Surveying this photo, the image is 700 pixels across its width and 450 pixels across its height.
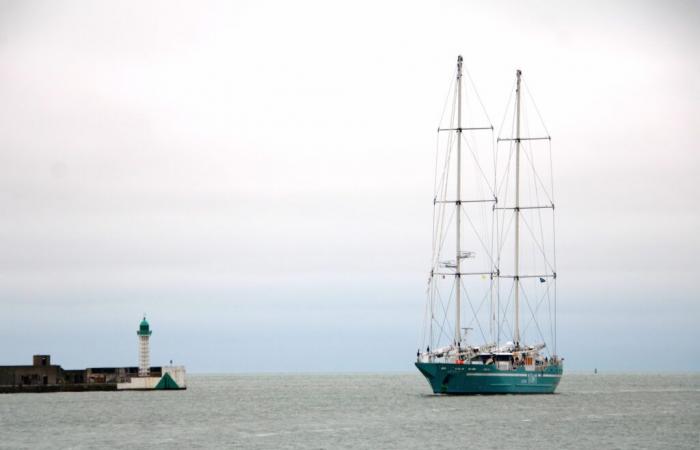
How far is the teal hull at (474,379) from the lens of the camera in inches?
5212

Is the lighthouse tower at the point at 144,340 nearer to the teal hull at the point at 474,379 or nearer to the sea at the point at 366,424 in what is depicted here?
the sea at the point at 366,424

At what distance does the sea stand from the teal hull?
1.54 m

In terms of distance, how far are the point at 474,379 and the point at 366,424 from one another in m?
23.4

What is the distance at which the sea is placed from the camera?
307 ft

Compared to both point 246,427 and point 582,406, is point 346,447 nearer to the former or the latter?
point 246,427

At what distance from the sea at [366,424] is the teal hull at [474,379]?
60.5 inches

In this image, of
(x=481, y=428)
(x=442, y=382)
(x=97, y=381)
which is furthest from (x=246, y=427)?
(x=97, y=381)

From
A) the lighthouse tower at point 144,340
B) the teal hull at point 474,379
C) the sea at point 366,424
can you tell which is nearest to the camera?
the sea at point 366,424

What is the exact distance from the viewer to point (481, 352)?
5404 inches

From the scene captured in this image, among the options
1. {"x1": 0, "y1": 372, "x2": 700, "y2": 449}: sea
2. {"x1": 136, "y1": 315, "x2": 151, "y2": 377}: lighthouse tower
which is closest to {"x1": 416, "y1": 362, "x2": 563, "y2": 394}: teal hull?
{"x1": 0, "y1": 372, "x2": 700, "y2": 449}: sea

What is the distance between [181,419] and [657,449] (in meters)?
52.0

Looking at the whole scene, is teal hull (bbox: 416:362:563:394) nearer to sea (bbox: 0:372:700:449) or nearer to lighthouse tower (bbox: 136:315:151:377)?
sea (bbox: 0:372:700:449)

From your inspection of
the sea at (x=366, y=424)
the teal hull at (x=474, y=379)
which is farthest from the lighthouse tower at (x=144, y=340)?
the teal hull at (x=474, y=379)

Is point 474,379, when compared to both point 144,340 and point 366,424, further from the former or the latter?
point 144,340
